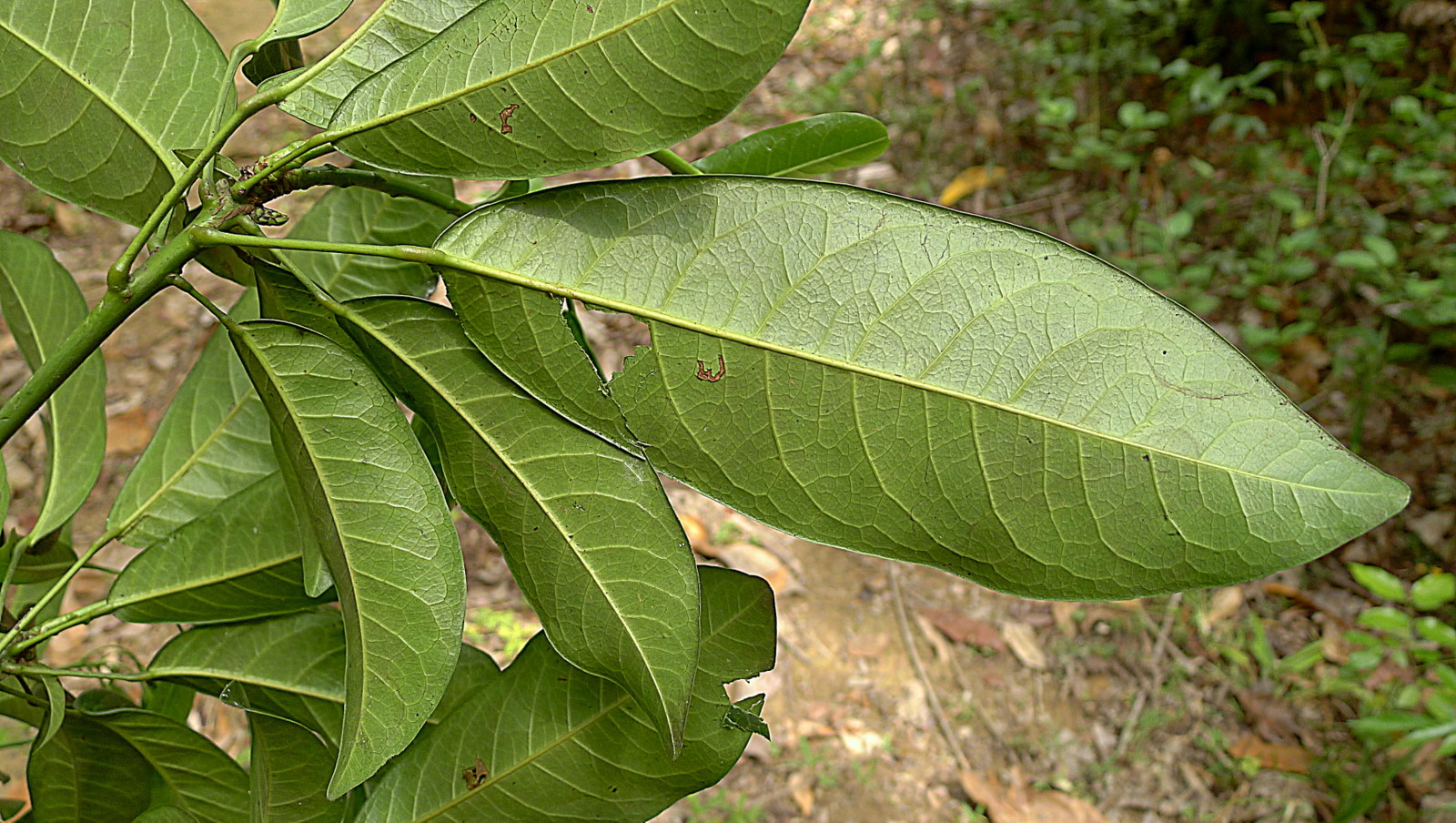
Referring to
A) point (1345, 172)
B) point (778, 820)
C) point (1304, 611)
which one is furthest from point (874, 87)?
point (778, 820)

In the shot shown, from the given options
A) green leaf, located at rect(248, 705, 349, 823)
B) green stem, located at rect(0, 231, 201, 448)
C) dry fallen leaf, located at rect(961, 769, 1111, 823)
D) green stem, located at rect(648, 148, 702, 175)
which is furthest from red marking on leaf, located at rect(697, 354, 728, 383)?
dry fallen leaf, located at rect(961, 769, 1111, 823)

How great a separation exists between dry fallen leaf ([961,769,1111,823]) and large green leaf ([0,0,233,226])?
6.06 feet

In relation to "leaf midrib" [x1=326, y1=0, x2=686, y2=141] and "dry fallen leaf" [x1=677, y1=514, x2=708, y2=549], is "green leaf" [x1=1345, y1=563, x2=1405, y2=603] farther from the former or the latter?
"leaf midrib" [x1=326, y1=0, x2=686, y2=141]

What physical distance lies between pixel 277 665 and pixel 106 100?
1.10 feet

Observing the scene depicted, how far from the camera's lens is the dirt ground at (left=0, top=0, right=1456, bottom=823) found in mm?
1908

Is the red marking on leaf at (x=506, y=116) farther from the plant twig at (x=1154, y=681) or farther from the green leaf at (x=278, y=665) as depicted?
the plant twig at (x=1154, y=681)

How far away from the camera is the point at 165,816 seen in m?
0.54

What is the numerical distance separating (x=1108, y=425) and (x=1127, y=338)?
1.4 inches

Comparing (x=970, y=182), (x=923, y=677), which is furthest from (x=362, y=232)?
(x=970, y=182)

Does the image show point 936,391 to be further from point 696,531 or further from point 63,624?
point 696,531

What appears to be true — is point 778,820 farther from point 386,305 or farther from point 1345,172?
point 1345,172

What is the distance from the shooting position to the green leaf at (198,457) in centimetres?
68

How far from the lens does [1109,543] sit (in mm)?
389

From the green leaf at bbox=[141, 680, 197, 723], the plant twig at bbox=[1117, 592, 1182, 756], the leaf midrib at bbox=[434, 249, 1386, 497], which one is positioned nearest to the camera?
the leaf midrib at bbox=[434, 249, 1386, 497]
